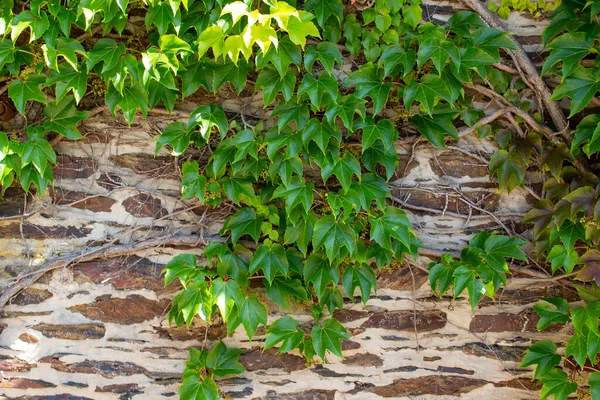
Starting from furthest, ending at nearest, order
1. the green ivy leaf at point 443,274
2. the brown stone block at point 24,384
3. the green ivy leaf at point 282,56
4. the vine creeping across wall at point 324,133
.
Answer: the brown stone block at point 24,384
the green ivy leaf at point 443,274
the vine creeping across wall at point 324,133
the green ivy leaf at point 282,56

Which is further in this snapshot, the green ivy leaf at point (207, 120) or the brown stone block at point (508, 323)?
the brown stone block at point (508, 323)

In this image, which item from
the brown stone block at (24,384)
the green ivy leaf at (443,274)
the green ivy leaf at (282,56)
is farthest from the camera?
the brown stone block at (24,384)

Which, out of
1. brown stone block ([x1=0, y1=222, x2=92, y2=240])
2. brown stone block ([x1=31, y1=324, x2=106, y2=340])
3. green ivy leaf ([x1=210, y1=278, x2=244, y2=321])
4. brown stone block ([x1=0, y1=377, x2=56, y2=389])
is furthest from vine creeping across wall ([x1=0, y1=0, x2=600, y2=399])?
brown stone block ([x1=0, y1=377, x2=56, y2=389])

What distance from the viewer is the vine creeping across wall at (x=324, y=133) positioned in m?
2.11

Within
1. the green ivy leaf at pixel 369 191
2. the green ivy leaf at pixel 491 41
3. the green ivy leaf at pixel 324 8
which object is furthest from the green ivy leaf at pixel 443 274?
the green ivy leaf at pixel 324 8

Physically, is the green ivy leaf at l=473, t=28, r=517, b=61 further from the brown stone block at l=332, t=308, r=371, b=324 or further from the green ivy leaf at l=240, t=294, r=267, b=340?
the green ivy leaf at l=240, t=294, r=267, b=340

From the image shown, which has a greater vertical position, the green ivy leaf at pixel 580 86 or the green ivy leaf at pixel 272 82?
the green ivy leaf at pixel 272 82

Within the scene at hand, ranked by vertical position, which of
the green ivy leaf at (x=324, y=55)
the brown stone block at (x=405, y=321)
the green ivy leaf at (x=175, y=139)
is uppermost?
the green ivy leaf at (x=324, y=55)

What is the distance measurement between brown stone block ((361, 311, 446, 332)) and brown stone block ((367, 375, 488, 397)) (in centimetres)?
21

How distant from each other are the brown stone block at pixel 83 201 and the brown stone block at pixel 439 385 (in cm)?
145

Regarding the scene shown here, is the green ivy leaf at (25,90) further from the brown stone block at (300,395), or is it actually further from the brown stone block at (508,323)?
the brown stone block at (508,323)

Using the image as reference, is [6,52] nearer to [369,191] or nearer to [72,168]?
[72,168]

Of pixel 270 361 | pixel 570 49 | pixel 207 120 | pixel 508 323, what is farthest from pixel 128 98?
pixel 508 323

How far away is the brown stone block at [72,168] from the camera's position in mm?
2412
